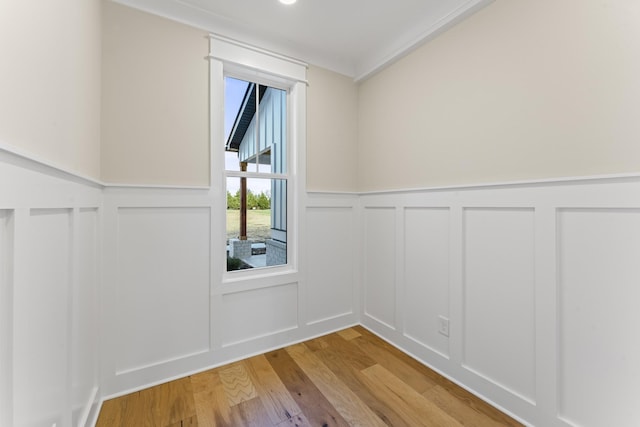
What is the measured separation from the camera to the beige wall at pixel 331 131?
234 cm

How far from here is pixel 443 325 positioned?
1.85 meters

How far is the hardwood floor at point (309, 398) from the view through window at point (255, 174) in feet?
2.53

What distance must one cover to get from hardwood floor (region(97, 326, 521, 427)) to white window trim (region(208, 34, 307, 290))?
61 centimetres

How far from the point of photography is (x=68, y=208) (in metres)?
1.04

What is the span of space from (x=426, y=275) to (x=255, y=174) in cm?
149

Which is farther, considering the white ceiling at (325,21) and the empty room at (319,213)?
the white ceiling at (325,21)

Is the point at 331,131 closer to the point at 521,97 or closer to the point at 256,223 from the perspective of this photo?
the point at 256,223

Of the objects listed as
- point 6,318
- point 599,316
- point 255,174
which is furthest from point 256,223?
point 599,316

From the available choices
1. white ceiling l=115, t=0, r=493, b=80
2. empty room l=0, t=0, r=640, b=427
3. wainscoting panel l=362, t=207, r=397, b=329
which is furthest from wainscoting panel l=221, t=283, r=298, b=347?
white ceiling l=115, t=0, r=493, b=80

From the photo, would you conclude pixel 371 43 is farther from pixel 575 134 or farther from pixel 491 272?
pixel 491 272

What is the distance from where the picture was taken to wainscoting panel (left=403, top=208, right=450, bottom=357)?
186cm

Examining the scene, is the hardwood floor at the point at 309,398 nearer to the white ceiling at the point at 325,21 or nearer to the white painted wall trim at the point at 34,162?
the white painted wall trim at the point at 34,162

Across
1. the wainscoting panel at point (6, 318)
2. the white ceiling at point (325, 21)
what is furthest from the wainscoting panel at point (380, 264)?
the wainscoting panel at point (6, 318)

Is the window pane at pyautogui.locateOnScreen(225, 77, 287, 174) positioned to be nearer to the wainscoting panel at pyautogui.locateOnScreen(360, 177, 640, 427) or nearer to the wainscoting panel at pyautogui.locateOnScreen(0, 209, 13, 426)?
the wainscoting panel at pyautogui.locateOnScreen(360, 177, 640, 427)
